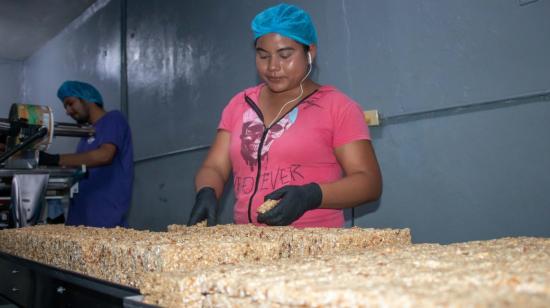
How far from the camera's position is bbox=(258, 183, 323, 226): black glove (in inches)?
54.2

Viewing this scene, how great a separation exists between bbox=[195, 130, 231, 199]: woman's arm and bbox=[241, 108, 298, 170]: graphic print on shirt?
0.19 m

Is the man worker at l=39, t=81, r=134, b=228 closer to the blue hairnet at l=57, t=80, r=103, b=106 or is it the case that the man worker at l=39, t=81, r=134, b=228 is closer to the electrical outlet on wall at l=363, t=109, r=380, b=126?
the blue hairnet at l=57, t=80, r=103, b=106

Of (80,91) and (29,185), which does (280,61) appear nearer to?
(29,185)

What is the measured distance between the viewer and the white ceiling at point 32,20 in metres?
5.46

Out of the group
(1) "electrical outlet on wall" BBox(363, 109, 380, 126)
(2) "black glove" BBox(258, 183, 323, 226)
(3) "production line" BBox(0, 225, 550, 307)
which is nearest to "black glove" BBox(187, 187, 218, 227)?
(2) "black glove" BBox(258, 183, 323, 226)

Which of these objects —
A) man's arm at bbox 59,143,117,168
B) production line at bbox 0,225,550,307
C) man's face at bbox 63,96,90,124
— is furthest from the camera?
man's face at bbox 63,96,90,124

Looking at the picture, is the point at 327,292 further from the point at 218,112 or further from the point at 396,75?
the point at 218,112

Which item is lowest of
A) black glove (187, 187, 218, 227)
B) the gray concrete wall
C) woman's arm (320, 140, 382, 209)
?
black glove (187, 187, 218, 227)

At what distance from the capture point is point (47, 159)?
280 cm

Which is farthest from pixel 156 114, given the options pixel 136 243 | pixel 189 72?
pixel 136 243

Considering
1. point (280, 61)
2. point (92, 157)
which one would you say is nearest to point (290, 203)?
point (280, 61)

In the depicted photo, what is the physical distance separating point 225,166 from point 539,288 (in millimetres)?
1569

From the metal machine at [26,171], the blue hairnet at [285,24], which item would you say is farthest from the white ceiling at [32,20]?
the blue hairnet at [285,24]

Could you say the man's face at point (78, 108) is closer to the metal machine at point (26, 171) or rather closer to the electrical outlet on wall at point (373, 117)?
the metal machine at point (26, 171)
